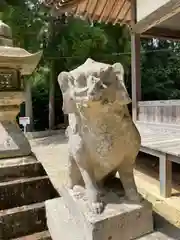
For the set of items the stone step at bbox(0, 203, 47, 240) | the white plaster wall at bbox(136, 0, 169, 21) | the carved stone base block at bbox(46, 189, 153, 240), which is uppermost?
the white plaster wall at bbox(136, 0, 169, 21)

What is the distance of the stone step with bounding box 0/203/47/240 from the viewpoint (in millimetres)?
1781

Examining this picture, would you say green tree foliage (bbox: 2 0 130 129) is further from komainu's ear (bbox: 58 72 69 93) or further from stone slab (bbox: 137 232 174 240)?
stone slab (bbox: 137 232 174 240)

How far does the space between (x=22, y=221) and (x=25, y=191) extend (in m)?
0.26

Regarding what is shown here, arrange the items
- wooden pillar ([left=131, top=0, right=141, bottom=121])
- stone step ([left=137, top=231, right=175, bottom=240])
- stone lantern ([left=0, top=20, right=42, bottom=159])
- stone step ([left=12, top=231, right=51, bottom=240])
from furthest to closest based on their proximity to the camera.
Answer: wooden pillar ([left=131, top=0, right=141, bottom=121])
stone lantern ([left=0, top=20, right=42, bottom=159])
stone step ([left=12, top=231, right=51, bottom=240])
stone step ([left=137, top=231, right=175, bottom=240])

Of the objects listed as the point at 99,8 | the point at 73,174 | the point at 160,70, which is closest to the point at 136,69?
the point at 99,8

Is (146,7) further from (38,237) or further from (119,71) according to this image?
(38,237)

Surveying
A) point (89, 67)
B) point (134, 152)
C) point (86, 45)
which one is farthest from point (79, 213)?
point (86, 45)

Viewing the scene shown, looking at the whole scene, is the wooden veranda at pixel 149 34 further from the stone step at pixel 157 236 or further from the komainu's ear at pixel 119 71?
the komainu's ear at pixel 119 71

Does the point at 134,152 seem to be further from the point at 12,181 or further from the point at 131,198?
the point at 12,181

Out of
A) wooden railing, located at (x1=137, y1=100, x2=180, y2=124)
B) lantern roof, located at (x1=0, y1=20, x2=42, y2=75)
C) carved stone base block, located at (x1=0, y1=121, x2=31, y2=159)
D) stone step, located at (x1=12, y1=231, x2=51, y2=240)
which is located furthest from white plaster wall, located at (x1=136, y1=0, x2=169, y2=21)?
stone step, located at (x1=12, y1=231, x2=51, y2=240)

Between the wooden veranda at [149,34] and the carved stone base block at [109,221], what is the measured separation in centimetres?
167

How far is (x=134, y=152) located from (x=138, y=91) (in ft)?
12.3

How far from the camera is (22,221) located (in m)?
1.83

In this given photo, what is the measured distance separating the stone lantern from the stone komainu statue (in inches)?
39.7
